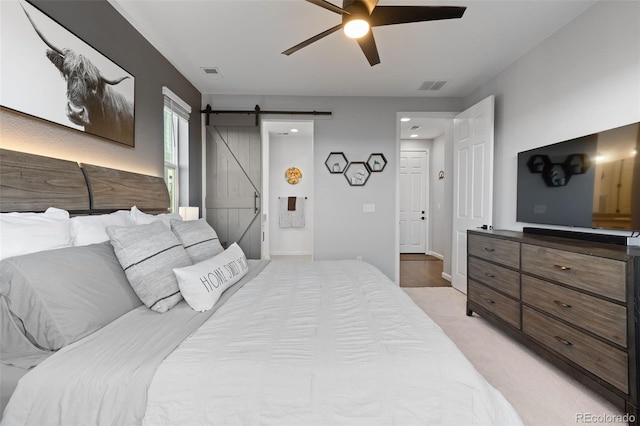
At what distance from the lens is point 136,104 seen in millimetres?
2379

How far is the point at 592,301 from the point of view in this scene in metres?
1.66

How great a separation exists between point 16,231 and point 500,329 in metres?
3.23

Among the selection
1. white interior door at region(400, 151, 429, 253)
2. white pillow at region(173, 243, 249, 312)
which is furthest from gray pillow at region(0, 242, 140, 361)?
white interior door at region(400, 151, 429, 253)

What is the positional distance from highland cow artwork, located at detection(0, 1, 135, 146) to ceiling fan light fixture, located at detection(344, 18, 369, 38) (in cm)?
163

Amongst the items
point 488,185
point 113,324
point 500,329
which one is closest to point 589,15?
point 488,185

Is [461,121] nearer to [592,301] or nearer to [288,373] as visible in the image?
[592,301]

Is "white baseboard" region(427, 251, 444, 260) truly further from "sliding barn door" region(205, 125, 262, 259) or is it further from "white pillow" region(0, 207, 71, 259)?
"white pillow" region(0, 207, 71, 259)

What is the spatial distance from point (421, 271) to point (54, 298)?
4761mm

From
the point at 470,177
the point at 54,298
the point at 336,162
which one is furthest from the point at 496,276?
the point at 54,298

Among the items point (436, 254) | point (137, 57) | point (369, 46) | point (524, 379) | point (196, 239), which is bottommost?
point (524, 379)

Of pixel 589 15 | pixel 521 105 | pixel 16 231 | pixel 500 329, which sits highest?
pixel 589 15

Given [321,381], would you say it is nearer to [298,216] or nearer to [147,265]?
[147,265]

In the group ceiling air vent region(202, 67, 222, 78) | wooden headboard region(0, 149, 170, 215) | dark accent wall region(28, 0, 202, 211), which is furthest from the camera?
ceiling air vent region(202, 67, 222, 78)

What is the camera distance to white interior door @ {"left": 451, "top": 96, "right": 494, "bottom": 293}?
3186mm
